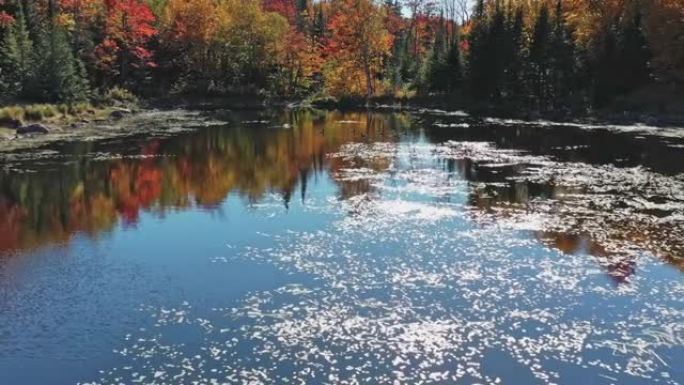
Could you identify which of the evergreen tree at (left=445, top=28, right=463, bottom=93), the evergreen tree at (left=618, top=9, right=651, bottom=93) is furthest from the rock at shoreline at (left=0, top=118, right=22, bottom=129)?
the evergreen tree at (left=618, top=9, right=651, bottom=93)

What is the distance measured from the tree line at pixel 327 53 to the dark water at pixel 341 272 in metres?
29.8

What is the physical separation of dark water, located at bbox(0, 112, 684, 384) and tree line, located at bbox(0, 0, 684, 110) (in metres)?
29.8

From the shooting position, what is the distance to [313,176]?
102 ft

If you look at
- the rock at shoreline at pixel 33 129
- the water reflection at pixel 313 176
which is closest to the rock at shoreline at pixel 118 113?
the rock at shoreline at pixel 33 129

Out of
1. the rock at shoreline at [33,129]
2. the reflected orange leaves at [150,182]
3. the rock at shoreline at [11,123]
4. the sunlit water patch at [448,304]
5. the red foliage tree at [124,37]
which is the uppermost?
the red foliage tree at [124,37]

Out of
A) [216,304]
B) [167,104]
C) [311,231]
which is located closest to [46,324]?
[216,304]

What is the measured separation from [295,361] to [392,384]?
1.91m

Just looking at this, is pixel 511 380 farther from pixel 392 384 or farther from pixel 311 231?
pixel 311 231

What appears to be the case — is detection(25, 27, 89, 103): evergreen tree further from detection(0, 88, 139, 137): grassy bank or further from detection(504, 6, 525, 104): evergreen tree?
detection(504, 6, 525, 104): evergreen tree

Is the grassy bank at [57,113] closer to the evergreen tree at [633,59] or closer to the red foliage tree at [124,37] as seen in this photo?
the red foliage tree at [124,37]

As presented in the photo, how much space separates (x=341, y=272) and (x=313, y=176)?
48.4 ft

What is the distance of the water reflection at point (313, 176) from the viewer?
2105cm

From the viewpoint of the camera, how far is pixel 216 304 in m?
14.7

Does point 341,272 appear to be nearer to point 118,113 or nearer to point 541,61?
point 118,113
